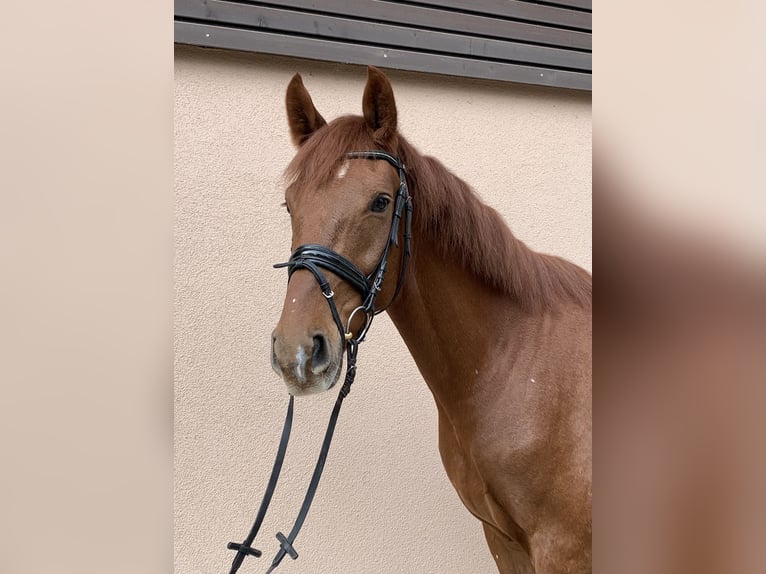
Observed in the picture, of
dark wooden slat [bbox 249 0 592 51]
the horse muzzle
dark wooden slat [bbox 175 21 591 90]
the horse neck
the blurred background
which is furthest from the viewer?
dark wooden slat [bbox 249 0 592 51]

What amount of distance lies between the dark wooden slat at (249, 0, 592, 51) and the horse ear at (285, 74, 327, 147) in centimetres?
91

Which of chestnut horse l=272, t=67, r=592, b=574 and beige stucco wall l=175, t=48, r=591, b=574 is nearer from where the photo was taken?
chestnut horse l=272, t=67, r=592, b=574

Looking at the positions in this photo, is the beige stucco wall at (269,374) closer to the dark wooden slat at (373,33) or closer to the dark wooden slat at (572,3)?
the dark wooden slat at (373,33)

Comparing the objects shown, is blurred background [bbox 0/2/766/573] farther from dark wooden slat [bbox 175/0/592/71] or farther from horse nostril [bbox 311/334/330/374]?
dark wooden slat [bbox 175/0/592/71]

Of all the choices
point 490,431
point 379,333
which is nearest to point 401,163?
point 490,431

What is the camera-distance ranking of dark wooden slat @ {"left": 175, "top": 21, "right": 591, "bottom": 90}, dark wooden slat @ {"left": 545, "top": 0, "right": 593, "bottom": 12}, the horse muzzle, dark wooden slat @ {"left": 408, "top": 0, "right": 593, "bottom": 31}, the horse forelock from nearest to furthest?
the horse muzzle → the horse forelock → dark wooden slat @ {"left": 175, "top": 21, "right": 591, "bottom": 90} → dark wooden slat @ {"left": 408, "top": 0, "right": 593, "bottom": 31} → dark wooden slat @ {"left": 545, "top": 0, "right": 593, "bottom": 12}

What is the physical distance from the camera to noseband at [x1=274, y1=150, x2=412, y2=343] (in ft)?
4.38

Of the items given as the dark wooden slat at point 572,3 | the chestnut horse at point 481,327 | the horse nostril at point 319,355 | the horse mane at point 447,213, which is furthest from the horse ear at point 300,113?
the dark wooden slat at point 572,3

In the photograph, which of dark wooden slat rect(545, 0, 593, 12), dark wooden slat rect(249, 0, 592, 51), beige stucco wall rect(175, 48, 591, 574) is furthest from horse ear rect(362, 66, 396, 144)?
dark wooden slat rect(545, 0, 593, 12)

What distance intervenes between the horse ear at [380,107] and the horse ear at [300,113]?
174 mm

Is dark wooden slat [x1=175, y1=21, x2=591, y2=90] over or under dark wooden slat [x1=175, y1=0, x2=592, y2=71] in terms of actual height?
under
